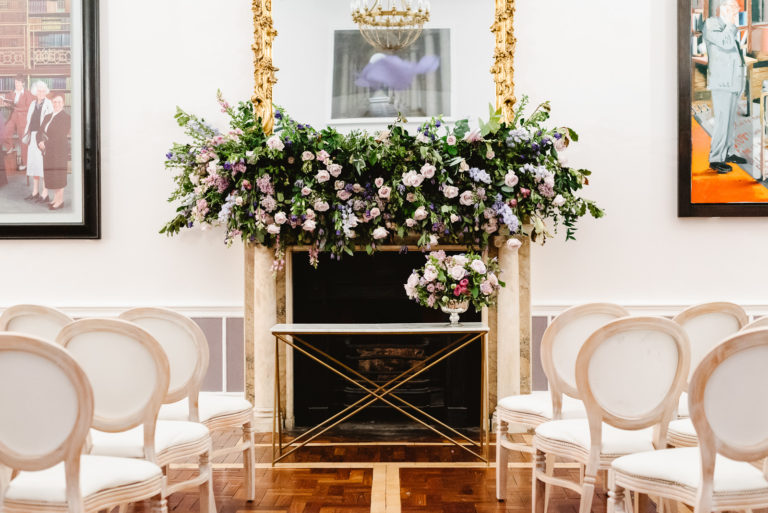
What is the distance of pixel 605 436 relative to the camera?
9.85 ft

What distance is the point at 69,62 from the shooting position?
223 inches

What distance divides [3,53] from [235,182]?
2.18 metres

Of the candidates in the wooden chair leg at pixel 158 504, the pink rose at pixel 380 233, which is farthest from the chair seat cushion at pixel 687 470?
the pink rose at pixel 380 233

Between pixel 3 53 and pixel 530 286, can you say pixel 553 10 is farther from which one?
pixel 3 53

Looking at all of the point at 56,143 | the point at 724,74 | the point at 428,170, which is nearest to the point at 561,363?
the point at 428,170

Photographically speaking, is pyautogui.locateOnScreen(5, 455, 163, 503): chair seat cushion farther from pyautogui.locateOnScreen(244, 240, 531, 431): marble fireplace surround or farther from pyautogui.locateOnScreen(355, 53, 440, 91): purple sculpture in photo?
pyautogui.locateOnScreen(355, 53, 440, 91): purple sculpture in photo

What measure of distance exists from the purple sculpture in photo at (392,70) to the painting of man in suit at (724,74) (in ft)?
6.53

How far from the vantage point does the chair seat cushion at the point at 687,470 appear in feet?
7.66

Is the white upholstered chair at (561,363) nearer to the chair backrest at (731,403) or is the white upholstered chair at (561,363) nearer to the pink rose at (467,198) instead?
the chair backrest at (731,403)

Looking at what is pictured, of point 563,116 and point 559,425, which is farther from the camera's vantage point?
point 563,116

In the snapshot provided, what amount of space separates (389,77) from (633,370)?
10.8 feet

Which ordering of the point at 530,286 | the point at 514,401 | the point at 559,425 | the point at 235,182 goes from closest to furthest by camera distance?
the point at 559,425, the point at 514,401, the point at 235,182, the point at 530,286

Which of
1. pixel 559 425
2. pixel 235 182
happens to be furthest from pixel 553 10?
pixel 559 425

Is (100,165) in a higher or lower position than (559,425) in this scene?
higher
